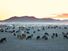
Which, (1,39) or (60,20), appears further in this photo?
(60,20)

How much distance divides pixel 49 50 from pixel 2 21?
3065mm

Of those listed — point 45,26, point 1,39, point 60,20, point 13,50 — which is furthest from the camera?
point 45,26

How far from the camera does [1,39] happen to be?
769 cm

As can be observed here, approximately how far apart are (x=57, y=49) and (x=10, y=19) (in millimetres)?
3295

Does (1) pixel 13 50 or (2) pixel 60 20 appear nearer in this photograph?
(1) pixel 13 50

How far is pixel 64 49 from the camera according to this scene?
6.16m

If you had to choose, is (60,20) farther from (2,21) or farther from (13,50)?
(13,50)

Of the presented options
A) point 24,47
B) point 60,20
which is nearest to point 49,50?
point 24,47

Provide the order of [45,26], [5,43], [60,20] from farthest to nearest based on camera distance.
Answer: [45,26], [60,20], [5,43]

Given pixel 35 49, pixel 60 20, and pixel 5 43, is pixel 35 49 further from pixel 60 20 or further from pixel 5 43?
pixel 60 20

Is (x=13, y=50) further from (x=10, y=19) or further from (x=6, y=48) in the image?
(x=10, y=19)

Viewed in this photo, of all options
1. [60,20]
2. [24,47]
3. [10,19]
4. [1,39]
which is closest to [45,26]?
[60,20]

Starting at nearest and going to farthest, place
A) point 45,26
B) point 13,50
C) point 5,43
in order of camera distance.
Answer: point 13,50, point 5,43, point 45,26

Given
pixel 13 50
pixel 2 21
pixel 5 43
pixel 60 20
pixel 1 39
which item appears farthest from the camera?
pixel 60 20
